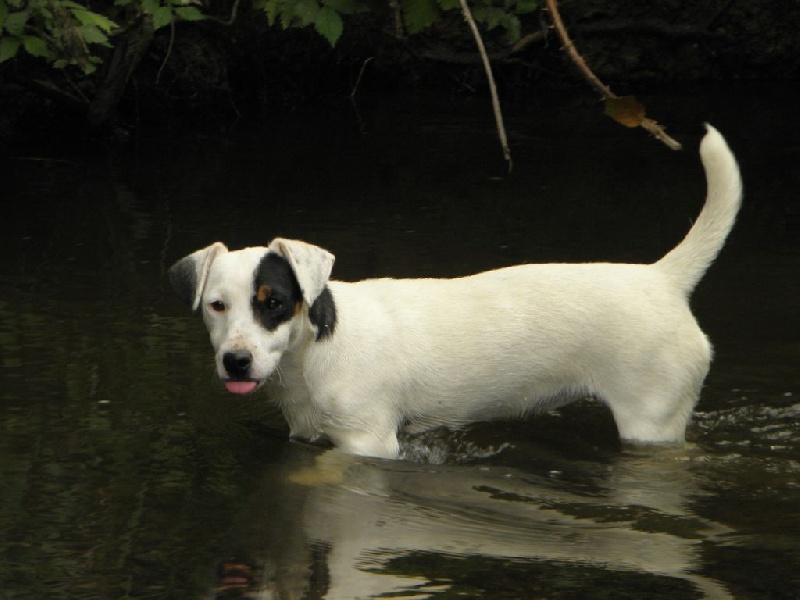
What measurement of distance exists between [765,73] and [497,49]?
11.6ft

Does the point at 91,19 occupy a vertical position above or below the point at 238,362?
above

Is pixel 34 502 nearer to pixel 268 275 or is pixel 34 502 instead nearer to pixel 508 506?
pixel 268 275

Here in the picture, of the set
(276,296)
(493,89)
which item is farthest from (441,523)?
(493,89)

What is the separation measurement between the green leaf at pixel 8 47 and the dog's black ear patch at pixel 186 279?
3.48 m

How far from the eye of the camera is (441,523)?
14.9ft

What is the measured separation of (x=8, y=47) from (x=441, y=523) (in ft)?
15.6

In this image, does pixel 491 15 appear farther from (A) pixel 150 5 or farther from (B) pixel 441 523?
(B) pixel 441 523

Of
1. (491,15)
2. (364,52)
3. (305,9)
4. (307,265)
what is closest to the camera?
(307,265)

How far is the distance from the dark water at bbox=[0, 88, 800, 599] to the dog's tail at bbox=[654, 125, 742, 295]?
2.46 feet

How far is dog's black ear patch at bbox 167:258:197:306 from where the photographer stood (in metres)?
4.84

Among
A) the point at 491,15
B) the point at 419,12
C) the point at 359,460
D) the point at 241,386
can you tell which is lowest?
the point at 359,460

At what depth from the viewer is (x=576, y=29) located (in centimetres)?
1471

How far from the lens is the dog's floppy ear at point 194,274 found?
477 cm

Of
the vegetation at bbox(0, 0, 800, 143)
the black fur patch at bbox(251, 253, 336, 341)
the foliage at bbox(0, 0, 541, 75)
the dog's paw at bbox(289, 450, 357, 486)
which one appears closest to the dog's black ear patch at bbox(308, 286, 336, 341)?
the black fur patch at bbox(251, 253, 336, 341)
